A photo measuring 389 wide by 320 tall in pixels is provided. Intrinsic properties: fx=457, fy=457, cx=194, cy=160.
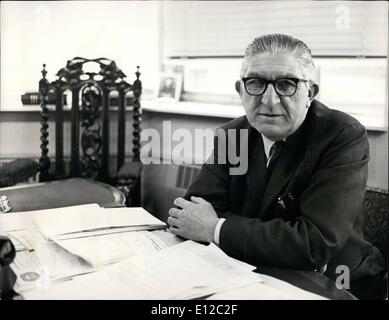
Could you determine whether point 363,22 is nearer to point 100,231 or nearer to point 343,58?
point 343,58

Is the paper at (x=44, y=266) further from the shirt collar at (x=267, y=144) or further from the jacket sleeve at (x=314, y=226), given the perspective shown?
the shirt collar at (x=267, y=144)

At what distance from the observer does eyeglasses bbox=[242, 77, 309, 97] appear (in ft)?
3.19

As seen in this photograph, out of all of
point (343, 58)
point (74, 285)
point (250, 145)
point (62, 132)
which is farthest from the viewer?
point (62, 132)

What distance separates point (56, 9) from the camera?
1699 millimetres

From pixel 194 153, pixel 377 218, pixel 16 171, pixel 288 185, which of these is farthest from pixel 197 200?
pixel 194 153

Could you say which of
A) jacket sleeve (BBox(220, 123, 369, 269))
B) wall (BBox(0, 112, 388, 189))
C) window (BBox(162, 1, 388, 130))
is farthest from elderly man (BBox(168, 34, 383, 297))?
wall (BBox(0, 112, 388, 189))

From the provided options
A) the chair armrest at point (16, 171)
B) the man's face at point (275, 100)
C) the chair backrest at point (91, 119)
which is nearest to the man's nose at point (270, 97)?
the man's face at point (275, 100)

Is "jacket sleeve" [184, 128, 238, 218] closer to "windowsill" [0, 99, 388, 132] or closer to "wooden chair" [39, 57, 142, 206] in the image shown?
"windowsill" [0, 99, 388, 132]

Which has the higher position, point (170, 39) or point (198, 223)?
point (170, 39)

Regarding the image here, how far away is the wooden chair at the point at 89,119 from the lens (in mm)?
1806

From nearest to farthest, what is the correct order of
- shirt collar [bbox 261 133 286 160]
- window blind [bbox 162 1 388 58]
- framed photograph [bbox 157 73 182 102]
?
shirt collar [bbox 261 133 286 160] → window blind [bbox 162 1 388 58] → framed photograph [bbox 157 73 182 102]

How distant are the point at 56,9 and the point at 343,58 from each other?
1047mm

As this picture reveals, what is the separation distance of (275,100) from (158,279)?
1.59 ft

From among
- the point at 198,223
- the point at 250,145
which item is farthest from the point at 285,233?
the point at 250,145
